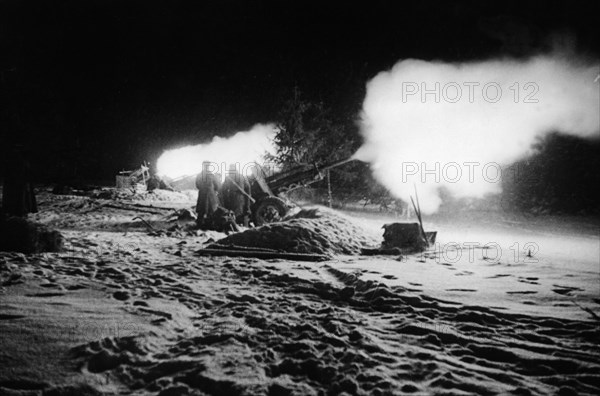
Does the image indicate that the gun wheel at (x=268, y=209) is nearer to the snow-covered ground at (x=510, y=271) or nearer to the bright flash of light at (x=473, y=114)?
the bright flash of light at (x=473, y=114)

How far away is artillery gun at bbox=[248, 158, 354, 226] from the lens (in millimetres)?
12820

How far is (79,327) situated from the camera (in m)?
3.52

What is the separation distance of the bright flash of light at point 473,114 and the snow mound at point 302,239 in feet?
14.9

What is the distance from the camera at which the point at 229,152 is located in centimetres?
2655

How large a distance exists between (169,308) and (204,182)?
886 cm

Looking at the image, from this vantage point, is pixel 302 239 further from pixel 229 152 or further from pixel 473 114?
pixel 229 152

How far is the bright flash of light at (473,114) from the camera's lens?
41.8 feet

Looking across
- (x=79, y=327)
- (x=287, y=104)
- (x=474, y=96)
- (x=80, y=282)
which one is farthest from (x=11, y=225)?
(x=287, y=104)

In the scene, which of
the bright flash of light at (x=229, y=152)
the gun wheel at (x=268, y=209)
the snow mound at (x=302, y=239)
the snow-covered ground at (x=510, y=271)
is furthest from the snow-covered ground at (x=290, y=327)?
the bright flash of light at (x=229, y=152)

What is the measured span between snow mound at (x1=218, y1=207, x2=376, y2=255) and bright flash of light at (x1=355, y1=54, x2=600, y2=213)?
4536 mm

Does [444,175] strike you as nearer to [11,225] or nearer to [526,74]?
[526,74]

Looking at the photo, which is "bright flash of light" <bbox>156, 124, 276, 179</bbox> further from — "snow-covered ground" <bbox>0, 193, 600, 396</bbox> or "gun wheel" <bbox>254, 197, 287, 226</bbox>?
"snow-covered ground" <bbox>0, 193, 600, 396</bbox>

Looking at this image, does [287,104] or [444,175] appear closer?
[444,175]

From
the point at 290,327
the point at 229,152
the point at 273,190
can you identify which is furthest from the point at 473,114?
the point at 229,152
